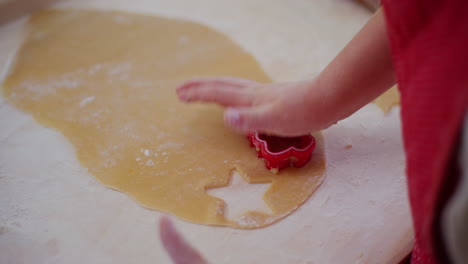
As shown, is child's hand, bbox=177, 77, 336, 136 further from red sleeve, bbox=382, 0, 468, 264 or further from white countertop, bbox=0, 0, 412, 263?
red sleeve, bbox=382, 0, 468, 264

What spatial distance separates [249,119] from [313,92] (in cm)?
11

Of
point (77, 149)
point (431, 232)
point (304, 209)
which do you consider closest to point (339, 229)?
point (304, 209)

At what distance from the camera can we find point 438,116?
38 cm

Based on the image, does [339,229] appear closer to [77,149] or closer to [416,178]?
[416,178]

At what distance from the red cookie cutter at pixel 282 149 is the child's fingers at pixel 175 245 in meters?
0.24

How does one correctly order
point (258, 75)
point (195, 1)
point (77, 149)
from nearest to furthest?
point (77, 149) → point (258, 75) → point (195, 1)

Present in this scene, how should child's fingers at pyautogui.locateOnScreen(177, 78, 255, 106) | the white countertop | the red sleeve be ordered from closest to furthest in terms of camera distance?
the red sleeve → the white countertop → child's fingers at pyautogui.locateOnScreen(177, 78, 255, 106)

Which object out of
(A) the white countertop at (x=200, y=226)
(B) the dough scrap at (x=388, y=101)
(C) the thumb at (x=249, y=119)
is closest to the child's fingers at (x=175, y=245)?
Answer: (A) the white countertop at (x=200, y=226)

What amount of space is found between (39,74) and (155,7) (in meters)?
0.36

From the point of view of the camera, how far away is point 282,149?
728 millimetres

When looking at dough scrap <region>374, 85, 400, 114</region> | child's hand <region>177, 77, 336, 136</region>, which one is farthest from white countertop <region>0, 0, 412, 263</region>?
child's hand <region>177, 77, 336, 136</region>

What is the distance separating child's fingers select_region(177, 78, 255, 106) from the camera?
2.39 ft

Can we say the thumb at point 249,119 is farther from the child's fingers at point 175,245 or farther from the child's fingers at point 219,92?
the child's fingers at point 175,245

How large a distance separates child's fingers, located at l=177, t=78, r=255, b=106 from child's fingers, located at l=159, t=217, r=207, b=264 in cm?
30
